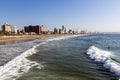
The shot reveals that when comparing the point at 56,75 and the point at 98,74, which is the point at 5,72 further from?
the point at 98,74

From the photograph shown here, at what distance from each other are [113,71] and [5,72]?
7.20 metres

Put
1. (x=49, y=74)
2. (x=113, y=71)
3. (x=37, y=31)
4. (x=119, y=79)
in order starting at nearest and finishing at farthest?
(x=119, y=79) → (x=49, y=74) → (x=113, y=71) → (x=37, y=31)

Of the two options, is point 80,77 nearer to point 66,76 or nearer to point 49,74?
point 66,76

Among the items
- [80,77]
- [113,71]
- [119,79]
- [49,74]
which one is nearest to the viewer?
[119,79]

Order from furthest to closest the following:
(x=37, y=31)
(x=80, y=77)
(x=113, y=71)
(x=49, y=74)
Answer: (x=37, y=31) < (x=113, y=71) < (x=49, y=74) < (x=80, y=77)

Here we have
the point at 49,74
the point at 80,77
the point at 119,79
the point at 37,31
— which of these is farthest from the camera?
the point at 37,31

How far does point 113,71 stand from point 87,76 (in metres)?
2.52

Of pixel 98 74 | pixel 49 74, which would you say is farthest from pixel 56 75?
pixel 98 74

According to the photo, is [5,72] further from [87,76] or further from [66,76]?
[87,76]

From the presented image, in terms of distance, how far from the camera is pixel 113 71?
12.5 metres

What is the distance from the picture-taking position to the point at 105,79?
34.1 ft

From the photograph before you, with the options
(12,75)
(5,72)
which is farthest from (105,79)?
(5,72)

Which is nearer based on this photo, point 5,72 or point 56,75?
point 56,75

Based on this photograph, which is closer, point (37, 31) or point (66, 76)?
point (66, 76)
